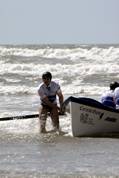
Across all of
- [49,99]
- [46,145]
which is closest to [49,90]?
[49,99]

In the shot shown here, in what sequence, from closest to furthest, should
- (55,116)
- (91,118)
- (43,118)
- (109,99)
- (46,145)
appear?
(46,145)
(91,118)
(109,99)
(55,116)
(43,118)

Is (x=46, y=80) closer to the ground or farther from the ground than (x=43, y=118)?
farther from the ground

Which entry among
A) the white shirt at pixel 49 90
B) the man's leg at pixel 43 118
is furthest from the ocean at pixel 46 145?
the white shirt at pixel 49 90

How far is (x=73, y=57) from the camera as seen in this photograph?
40.0m

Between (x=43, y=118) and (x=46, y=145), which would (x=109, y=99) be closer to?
(x=43, y=118)

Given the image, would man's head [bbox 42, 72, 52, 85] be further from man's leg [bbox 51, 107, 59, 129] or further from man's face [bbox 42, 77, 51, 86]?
man's leg [bbox 51, 107, 59, 129]

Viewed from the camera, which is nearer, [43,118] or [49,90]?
[49,90]

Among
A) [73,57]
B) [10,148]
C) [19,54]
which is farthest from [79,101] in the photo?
[19,54]

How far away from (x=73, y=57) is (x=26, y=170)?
105 ft

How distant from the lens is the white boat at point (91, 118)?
11086 millimetres

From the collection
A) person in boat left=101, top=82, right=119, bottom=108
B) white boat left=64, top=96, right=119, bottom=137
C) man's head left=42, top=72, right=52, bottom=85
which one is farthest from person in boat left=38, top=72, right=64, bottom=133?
person in boat left=101, top=82, right=119, bottom=108

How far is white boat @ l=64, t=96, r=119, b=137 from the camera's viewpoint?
11086 millimetres

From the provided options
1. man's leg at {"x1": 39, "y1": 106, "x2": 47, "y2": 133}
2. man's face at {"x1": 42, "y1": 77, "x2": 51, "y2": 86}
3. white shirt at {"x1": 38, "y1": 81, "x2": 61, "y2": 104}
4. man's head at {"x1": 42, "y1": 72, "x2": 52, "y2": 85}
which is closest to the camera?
man's head at {"x1": 42, "y1": 72, "x2": 52, "y2": 85}

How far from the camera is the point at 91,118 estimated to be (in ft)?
36.9
